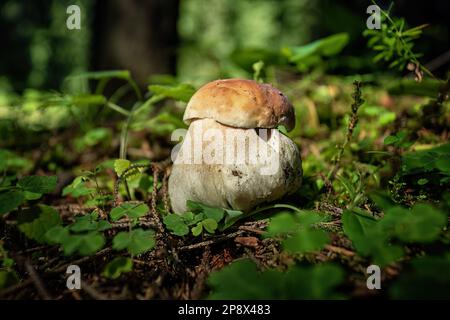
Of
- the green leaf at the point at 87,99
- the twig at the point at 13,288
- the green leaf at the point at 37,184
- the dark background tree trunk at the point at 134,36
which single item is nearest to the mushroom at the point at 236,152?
the green leaf at the point at 37,184

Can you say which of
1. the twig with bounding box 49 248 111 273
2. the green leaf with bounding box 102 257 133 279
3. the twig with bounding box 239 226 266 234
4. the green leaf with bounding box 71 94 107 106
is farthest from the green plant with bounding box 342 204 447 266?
the green leaf with bounding box 71 94 107 106

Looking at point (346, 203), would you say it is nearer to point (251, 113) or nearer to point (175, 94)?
point (251, 113)

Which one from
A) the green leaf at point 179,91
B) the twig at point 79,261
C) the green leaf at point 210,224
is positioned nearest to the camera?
the twig at point 79,261

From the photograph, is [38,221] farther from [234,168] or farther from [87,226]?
[234,168]

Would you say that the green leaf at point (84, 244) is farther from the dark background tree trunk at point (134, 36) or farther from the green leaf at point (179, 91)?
the dark background tree trunk at point (134, 36)

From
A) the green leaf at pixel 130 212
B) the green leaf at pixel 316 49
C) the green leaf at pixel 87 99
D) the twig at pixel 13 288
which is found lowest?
the twig at pixel 13 288

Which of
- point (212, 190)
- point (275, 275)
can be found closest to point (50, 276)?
point (212, 190)
